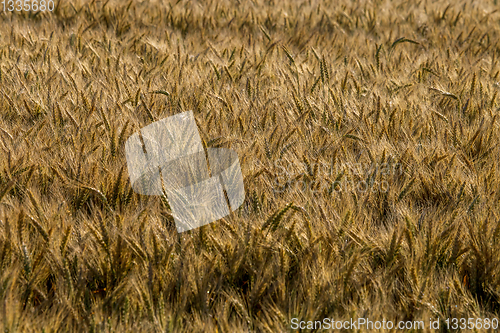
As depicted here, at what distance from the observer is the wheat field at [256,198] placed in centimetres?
116

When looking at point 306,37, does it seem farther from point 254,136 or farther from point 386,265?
point 386,265

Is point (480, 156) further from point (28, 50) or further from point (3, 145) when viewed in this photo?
point (28, 50)

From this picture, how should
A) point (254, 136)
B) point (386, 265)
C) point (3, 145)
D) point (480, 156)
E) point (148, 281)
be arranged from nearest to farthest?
point (148, 281)
point (386, 265)
point (3, 145)
point (480, 156)
point (254, 136)

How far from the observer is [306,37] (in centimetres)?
410

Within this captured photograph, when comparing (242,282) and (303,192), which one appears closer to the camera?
(242,282)

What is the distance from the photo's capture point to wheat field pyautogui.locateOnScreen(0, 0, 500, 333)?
1.16 m

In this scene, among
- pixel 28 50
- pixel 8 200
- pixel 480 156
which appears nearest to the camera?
pixel 8 200

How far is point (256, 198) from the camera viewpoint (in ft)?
4.88

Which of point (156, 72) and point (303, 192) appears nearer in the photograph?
point (303, 192)

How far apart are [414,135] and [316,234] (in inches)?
39.9

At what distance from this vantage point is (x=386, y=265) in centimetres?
130

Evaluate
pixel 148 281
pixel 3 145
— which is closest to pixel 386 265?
pixel 148 281

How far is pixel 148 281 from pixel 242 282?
0.27 metres

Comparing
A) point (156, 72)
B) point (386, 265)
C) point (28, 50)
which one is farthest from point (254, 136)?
point (28, 50)
